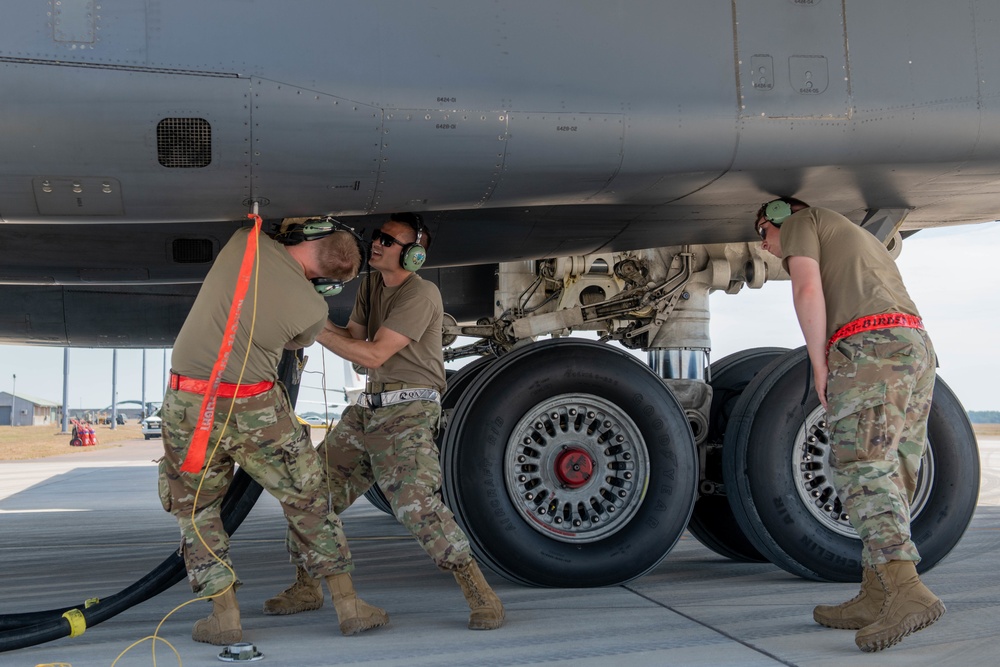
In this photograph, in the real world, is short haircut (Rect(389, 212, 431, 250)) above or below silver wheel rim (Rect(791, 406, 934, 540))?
above

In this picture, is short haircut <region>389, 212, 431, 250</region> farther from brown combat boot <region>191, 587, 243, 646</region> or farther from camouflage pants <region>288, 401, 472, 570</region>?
brown combat boot <region>191, 587, 243, 646</region>

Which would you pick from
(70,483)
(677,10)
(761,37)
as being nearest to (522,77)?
(677,10)

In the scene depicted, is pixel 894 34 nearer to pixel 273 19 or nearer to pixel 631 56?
pixel 631 56

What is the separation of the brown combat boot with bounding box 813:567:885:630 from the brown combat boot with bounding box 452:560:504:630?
1.22 metres

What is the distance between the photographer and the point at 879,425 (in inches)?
135

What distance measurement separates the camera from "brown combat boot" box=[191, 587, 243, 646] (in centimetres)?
328

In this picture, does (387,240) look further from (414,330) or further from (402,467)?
(402,467)

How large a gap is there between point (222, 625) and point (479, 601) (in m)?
0.93

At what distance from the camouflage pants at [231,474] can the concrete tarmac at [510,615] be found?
0.29 metres

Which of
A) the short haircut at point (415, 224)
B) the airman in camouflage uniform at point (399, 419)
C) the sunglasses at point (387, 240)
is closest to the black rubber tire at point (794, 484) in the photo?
the airman in camouflage uniform at point (399, 419)

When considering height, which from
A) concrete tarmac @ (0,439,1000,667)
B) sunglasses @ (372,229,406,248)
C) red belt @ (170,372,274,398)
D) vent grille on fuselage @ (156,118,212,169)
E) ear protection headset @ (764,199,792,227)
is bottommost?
concrete tarmac @ (0,439,1000,667)

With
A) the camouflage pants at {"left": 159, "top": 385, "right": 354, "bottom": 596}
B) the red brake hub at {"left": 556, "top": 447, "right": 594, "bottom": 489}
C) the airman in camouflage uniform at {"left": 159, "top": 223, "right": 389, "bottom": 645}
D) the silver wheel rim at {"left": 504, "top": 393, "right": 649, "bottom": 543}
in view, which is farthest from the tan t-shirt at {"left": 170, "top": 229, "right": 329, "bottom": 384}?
the red brake hub at {"left": 556, "top": 447, "right": 594, "bottom": 489}

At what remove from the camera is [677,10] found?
4.04m

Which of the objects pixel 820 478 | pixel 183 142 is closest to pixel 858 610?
pixel 820 478
